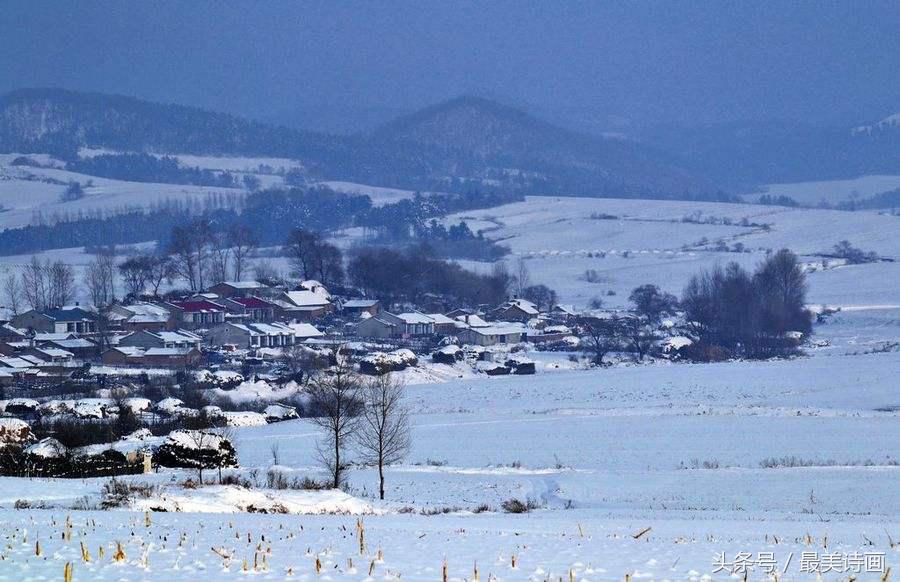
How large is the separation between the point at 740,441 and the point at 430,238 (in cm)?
7757

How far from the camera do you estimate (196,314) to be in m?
59.7

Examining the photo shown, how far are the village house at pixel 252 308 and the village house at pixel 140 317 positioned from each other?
11.5 feet

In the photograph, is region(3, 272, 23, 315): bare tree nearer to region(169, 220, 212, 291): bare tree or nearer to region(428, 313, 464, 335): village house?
region(169, 220, 212, 291): bare tree

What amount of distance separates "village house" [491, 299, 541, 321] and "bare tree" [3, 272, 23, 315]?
24232 mm

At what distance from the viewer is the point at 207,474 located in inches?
802

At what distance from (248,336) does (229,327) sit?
3.23 feet

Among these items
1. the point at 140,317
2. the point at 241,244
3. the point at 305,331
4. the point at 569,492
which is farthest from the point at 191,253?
the point at 569,492

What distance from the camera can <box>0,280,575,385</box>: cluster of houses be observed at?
4909 cm

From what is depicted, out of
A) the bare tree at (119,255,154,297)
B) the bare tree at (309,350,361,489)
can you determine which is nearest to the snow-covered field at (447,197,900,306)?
the bare tree at (119,255,154,297)

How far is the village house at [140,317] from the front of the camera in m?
56.1

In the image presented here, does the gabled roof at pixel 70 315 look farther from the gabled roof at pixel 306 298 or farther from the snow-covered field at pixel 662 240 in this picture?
the snow-covered field at pixel 662 240

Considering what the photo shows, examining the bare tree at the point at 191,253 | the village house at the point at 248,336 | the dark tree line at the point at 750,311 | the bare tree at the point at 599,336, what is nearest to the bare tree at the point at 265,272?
the bare tree at the point at 191,253

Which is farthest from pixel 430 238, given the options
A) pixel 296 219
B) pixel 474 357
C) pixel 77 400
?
pixel 77 400

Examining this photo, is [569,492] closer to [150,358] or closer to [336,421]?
[336,421]
